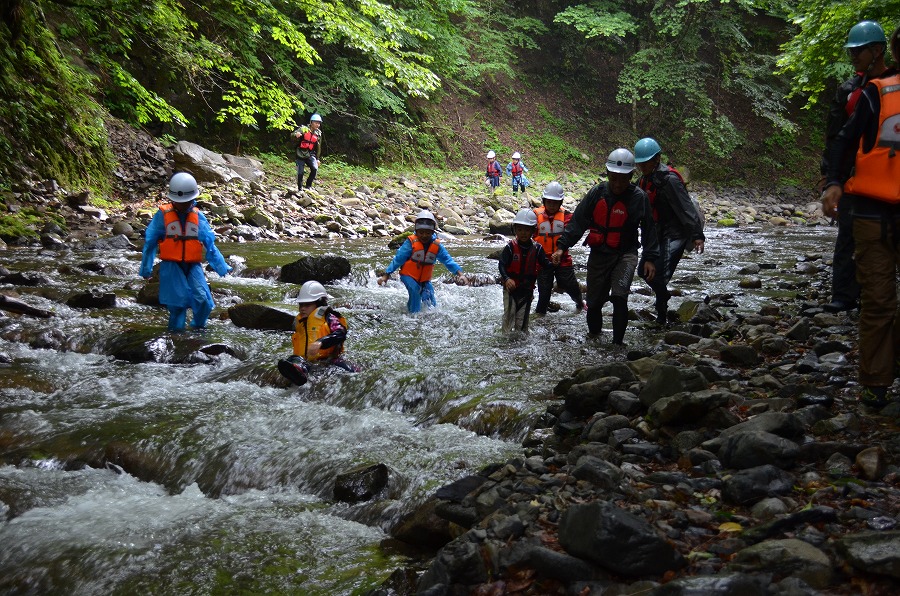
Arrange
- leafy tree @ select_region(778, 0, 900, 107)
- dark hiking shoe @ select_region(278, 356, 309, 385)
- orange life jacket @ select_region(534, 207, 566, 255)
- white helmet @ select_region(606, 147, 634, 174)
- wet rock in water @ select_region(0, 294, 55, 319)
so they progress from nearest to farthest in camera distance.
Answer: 1. dark hiking shoe @ select_region(278, 356, 309, 385)
2. white helmet @ select_region(606, 147, 634, 174)
3. wet rock in water @ select_region(0, 294, 55, 319)
4. orange life jacket @ select_region(534, 207, 566, 255)
5. leafy tree @ select_region(778, 0, 900, 107)

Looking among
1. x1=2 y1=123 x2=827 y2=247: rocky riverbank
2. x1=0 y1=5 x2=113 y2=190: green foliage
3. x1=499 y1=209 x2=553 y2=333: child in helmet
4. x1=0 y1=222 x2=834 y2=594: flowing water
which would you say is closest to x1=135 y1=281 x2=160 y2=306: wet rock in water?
x1=0 y1=222 x2=834 y2=594: flowing water

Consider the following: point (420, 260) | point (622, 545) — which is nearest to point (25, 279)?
point (420, 260)

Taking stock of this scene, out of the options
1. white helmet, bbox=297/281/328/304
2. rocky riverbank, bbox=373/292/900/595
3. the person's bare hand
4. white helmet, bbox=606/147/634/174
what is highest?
white helmet, bbox=606/147/634/174

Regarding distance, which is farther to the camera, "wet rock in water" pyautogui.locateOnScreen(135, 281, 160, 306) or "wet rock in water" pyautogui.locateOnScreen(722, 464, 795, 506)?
"wet rock in water" pyautogui.locateOnScreen(135, 281, 160, 306)

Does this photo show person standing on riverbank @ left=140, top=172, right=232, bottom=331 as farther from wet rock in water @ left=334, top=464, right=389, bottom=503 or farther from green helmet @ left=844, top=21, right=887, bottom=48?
green helmet @ left=844, top=21, right=887, bottom=48

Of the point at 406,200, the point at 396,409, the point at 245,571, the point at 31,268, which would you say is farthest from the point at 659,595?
the point at 406,200

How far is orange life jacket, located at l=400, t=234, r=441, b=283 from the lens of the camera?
9.23 m

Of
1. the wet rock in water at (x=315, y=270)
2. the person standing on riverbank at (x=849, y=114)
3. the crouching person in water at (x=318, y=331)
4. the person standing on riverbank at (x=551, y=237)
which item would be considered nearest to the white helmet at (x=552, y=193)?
the person standing on riverbank at (x=551, y=237)

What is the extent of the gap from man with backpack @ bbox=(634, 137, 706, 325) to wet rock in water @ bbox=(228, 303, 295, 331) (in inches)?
179

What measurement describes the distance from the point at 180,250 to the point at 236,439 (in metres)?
3.30

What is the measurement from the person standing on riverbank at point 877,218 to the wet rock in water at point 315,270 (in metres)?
8.57

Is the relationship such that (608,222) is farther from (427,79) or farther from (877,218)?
(427,79)

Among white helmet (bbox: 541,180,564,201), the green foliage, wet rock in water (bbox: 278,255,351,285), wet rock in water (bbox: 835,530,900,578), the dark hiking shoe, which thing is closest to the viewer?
wet rock in water (bbox: 835,530,900,578)

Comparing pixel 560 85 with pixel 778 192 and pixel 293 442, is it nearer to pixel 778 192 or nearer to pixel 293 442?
pixel 778 192
